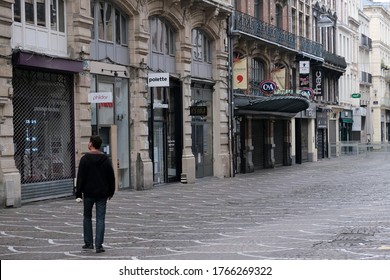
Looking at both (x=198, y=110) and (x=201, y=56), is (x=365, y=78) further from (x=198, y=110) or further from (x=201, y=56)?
(x=198, y=110)

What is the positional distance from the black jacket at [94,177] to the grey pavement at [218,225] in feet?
3.00

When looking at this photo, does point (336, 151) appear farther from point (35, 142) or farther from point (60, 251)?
point (60, 251)

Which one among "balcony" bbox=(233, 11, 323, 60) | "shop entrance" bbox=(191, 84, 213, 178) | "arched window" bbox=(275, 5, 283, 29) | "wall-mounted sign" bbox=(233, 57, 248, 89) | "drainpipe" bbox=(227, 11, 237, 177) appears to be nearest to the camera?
"shop entrance" bbox=(191, 84, 213, 178)

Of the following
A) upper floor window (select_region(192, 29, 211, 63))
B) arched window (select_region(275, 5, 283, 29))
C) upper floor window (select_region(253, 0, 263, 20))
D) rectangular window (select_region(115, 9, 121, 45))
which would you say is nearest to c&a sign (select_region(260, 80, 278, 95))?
upper floor window (select_region(253, 0, 263, 20))

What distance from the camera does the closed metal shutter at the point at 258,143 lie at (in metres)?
39.6

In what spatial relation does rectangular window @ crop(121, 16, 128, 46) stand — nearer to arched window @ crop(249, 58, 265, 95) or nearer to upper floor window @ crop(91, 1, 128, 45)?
upper floor window @ crop(91, 1, 128, 45)

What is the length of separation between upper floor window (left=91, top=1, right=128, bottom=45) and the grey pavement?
4.92 m

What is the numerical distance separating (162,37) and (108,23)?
409 centimetres

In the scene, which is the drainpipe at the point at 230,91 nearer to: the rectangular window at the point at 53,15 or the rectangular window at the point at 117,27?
the rectangular window at the point at 117,27

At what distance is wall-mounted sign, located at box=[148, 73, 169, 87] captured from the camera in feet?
82.6

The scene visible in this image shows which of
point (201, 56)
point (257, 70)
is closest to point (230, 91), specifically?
point (201, 56)

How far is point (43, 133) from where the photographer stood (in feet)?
68.4
